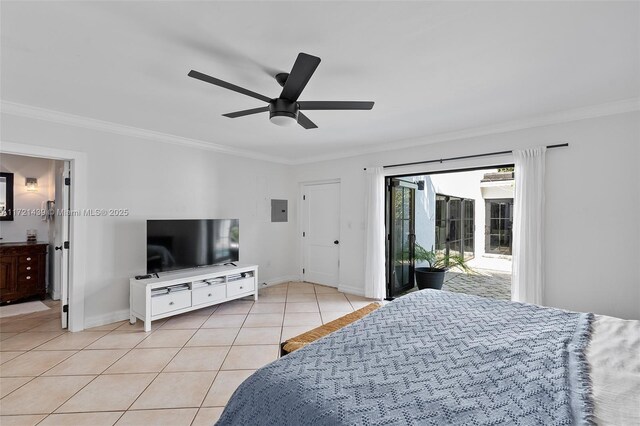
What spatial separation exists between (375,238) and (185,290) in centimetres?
272

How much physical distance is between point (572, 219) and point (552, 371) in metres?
2.55

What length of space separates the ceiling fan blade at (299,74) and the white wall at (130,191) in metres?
2.73

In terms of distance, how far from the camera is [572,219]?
3064 mm

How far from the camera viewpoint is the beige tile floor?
2.01m

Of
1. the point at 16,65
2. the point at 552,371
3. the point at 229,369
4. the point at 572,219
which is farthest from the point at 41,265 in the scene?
the point at 572,219

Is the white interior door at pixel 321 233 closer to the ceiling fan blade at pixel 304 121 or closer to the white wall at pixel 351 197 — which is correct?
the white wall at pixel 351 197

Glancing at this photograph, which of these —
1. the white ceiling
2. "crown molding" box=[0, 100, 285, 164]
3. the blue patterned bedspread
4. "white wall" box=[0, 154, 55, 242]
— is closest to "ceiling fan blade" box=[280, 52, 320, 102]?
the white ceiling

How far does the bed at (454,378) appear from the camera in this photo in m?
1.00

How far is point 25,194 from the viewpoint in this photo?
476 cm

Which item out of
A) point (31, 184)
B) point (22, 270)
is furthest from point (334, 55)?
point (31, 184)

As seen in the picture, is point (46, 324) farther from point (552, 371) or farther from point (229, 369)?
point (552, 371)

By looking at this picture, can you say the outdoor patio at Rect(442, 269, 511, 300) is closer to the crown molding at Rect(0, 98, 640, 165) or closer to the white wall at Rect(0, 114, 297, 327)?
the crown molding at Rect(0, 98, 640, 165)

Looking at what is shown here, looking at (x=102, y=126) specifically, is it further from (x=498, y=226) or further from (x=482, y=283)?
(x=498, y=226)

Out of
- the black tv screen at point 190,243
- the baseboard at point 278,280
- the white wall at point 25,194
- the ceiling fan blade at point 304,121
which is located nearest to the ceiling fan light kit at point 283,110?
the ceiling fan blade at point 304,121
